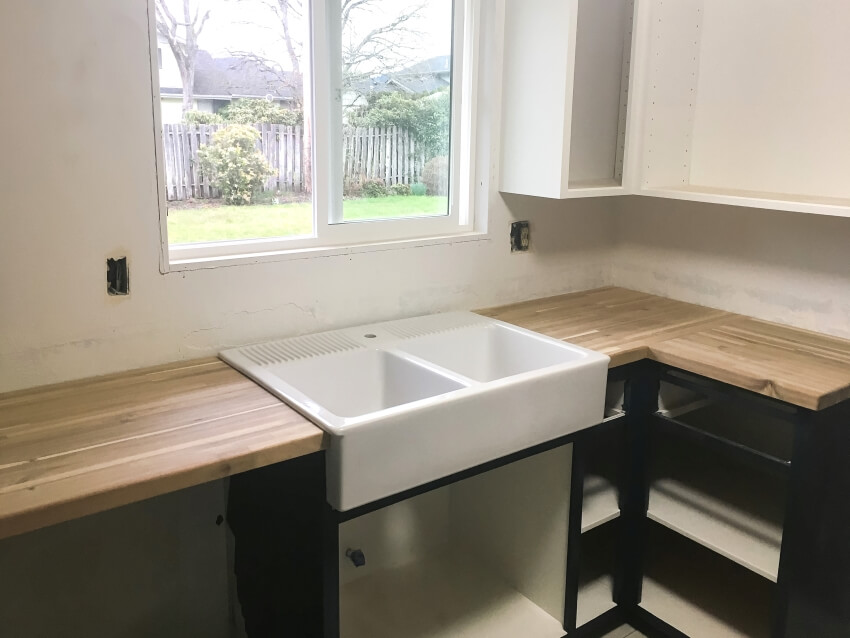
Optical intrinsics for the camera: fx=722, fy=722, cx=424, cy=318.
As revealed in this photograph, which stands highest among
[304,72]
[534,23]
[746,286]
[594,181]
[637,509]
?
[534,23]

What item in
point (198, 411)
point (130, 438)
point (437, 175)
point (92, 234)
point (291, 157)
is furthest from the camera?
point (437, 175)

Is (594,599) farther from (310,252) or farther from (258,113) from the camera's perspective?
(258,113)

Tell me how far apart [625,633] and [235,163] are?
1670 millimetres

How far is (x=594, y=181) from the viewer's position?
2.38 meters

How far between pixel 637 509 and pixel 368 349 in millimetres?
862

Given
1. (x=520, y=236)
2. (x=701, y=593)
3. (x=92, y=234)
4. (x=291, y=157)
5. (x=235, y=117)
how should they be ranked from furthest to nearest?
1. (x=520, y=236)
2. (x=701, y=593)
3. (x=291, y=157)
4. (x=235, y=117)
5. (x=92, y=234)

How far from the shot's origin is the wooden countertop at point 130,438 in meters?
1.09

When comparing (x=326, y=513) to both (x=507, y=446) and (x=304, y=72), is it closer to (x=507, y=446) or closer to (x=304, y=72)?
(x=507, y=446)

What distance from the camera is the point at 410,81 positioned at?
81.3 inches

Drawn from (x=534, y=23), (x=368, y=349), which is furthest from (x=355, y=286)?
(x=534, y=23)

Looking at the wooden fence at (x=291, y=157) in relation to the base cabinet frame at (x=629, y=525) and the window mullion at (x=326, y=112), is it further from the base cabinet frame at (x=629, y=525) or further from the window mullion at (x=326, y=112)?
the base cabinet frame at (x=629, y=525)

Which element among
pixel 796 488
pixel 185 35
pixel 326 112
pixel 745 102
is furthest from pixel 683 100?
pixel 185 35

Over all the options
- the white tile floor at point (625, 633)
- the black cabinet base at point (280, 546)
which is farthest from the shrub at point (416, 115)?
the white tile floor at point (625, 633)

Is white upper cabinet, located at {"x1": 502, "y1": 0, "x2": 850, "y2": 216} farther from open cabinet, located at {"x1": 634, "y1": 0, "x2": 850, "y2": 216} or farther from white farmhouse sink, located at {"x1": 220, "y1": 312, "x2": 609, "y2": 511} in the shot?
white farmhouse sink, located at {"x1": 220, "y1": 312, "x2": 609, "y2": 511}
